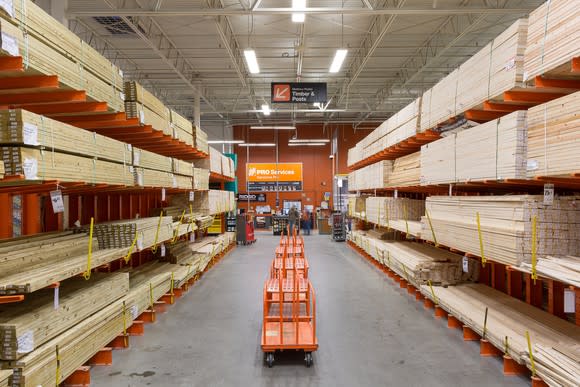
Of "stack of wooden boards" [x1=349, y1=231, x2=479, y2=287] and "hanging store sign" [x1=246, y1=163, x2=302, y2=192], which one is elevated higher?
"hanging store sign" [x1=246, y1=163, x2=302, y2=192]

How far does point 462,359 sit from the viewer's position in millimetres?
5414

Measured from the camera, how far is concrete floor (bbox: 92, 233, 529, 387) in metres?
4.90

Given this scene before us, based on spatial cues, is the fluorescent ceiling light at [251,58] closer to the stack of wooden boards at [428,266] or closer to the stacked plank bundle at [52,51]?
the stacked plank bundle at [52,51]

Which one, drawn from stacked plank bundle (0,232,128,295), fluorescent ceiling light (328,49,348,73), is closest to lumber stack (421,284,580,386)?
stacked plank bundle (0,232,128,295)

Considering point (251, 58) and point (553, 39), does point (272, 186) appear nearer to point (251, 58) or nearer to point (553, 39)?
point (251, 58)

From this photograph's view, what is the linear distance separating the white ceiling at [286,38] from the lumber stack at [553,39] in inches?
224

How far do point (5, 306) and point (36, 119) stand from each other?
7.71ft

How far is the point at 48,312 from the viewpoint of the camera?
4.43 meters

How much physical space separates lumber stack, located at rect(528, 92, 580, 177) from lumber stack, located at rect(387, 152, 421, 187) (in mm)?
4270

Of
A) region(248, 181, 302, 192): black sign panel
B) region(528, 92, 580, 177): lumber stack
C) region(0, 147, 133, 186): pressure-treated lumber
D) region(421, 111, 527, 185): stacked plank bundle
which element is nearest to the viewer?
region(0, 147, 133, 186): pressure-treated lumber

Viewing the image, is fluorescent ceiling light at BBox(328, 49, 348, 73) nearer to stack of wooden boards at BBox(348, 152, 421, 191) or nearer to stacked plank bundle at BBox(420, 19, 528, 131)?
stack of wooden boards at BBox(348, 152, 421, 191)

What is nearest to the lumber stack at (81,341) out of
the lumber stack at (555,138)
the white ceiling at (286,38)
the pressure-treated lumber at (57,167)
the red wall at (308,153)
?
the pressure-treated lumber at (57,167)

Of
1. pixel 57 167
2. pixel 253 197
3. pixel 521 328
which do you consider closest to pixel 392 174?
pixel 521 328

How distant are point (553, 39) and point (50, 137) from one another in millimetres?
5677
